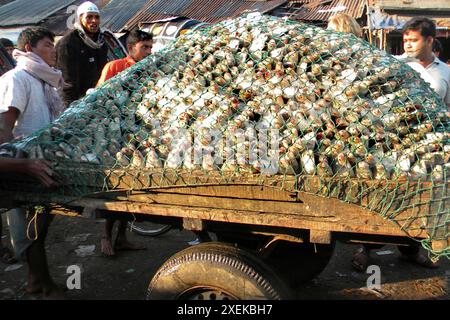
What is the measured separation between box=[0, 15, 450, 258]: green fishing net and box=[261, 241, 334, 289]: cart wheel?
0.81m

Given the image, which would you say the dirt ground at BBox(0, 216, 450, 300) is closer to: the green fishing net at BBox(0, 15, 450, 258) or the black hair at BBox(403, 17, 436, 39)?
the green fishing net at BBox(0, 15, 450, 258)

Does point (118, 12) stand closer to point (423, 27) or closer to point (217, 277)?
point (423, 27)

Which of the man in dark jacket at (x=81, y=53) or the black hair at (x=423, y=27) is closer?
the black hair at (x=423, y=27)

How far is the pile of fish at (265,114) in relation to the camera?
74.7 inches

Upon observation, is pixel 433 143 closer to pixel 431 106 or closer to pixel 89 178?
pixel 431 106

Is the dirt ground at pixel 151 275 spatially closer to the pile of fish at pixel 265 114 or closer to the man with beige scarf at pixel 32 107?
the man with beige scarf at pixel 32 107

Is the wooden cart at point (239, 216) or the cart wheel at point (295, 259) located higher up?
the wooden cart at point (239, 216)

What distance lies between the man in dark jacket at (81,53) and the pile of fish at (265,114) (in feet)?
6.39

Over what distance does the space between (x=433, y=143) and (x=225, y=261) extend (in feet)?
3.59

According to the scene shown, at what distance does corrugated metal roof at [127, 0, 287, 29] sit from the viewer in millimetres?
15633

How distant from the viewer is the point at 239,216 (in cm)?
192

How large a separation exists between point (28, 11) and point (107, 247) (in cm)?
1717

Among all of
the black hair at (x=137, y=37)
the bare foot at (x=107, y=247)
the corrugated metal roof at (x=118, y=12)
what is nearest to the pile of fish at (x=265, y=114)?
the black hair at (x=137, y=37)

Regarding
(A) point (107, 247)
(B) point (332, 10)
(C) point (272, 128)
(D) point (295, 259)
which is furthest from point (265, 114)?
(B) point (332, 10)
